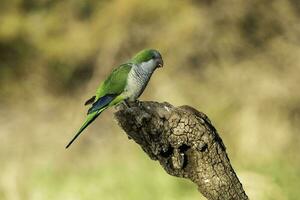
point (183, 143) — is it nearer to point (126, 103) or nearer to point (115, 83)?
point (126, 103)

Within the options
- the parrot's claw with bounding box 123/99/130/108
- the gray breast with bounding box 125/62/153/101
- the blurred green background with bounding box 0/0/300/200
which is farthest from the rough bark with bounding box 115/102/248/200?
the blurred green background with bounding box 0/0/300/200

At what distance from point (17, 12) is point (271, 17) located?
1.75 meters

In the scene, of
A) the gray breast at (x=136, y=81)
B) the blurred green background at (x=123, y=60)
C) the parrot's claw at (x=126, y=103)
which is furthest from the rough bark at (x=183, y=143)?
the blurred green background at (x=123, y=60)

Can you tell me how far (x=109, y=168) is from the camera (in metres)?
5.14

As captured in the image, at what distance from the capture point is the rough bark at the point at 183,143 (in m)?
1.81

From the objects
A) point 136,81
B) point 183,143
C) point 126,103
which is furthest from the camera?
point 136,81

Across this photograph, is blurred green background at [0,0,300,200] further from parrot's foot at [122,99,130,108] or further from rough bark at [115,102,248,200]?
rough bark at [115,102,248,200]

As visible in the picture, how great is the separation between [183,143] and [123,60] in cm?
405

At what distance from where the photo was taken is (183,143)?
1.82 metres

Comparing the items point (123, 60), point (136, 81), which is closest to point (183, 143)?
point (136, 81)

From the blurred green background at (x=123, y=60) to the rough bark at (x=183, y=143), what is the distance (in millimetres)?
3123

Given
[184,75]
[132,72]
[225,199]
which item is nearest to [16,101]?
[184,75]

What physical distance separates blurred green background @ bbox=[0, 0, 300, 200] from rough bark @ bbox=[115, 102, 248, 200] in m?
3.12

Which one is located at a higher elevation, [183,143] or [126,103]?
[126,103]
